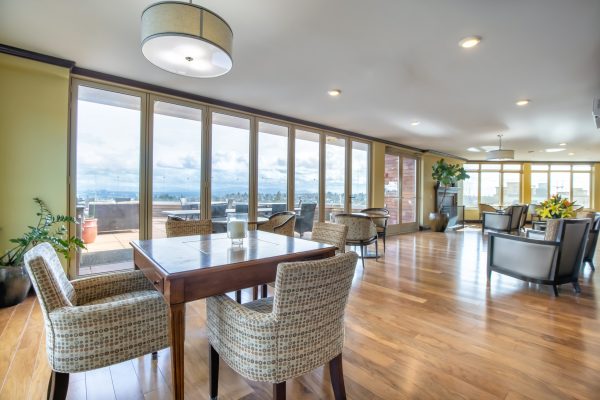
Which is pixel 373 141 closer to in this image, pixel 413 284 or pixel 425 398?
pixel 413 284

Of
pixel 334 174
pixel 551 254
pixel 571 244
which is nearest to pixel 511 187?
pixel 334 174

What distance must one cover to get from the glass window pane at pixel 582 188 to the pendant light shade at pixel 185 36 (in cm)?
1462

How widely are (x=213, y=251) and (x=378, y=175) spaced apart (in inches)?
244

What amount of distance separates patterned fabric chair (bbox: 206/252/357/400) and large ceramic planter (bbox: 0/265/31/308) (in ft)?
8.80

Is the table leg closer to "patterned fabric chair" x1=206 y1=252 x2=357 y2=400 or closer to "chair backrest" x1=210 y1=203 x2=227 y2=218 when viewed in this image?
"patterned fabric chair" x1=206 y1=252 x2=357 y2=400

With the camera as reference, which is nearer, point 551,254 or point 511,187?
point 551,254

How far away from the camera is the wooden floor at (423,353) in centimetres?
170

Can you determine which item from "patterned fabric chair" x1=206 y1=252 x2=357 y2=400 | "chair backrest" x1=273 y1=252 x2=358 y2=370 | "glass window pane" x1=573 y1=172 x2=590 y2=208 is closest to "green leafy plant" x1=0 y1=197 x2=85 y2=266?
"patterned fabric chair" x1=206 y1=252 x2=357 y2=400

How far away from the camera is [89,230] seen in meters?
3.64

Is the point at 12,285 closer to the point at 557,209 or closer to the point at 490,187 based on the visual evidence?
the point at 557,209

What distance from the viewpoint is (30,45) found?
2.82 metres

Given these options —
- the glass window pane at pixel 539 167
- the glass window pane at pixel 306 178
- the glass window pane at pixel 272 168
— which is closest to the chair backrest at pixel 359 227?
the glass window pane at pixel 306 178

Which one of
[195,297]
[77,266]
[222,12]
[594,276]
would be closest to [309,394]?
[195,297]

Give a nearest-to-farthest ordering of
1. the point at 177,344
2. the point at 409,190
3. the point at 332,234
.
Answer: the point at 177,344 < the point at 332,234 < the point at 409,190
